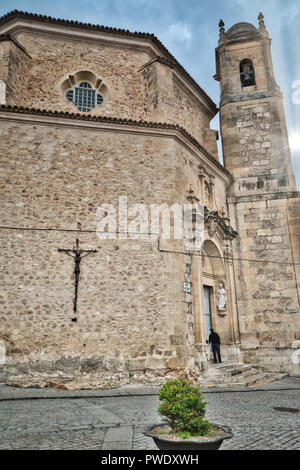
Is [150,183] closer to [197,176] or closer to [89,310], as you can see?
[197,176]

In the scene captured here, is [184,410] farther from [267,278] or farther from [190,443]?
[267,278]

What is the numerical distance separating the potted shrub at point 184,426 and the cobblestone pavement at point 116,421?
2.51 feet

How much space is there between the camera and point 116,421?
15.1 feet

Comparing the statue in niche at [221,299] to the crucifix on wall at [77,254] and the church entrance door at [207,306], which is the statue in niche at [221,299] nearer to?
the church entrance door at [207,306]

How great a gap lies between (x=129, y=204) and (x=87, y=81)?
17.8ft

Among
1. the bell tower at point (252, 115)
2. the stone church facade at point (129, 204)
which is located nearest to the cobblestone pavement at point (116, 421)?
the stone church facade at point (129, 204)

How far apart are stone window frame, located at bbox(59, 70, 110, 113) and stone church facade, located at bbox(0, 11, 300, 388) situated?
5cm

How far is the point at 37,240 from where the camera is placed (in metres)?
8.66

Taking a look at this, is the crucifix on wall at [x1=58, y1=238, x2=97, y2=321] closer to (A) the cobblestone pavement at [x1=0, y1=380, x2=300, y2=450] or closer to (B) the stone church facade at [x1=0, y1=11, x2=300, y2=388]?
(B) the stone church facade at [x1=0, y1=11, x2=300, y2=388]

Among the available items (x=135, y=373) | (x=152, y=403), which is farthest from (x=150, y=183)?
(x=152, y=403)

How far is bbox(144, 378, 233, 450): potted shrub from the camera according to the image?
260cm

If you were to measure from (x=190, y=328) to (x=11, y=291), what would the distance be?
15.2 feet

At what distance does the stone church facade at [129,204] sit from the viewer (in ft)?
27.2

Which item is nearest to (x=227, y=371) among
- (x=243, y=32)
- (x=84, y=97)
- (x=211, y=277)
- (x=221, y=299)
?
(x=221, y=299)
